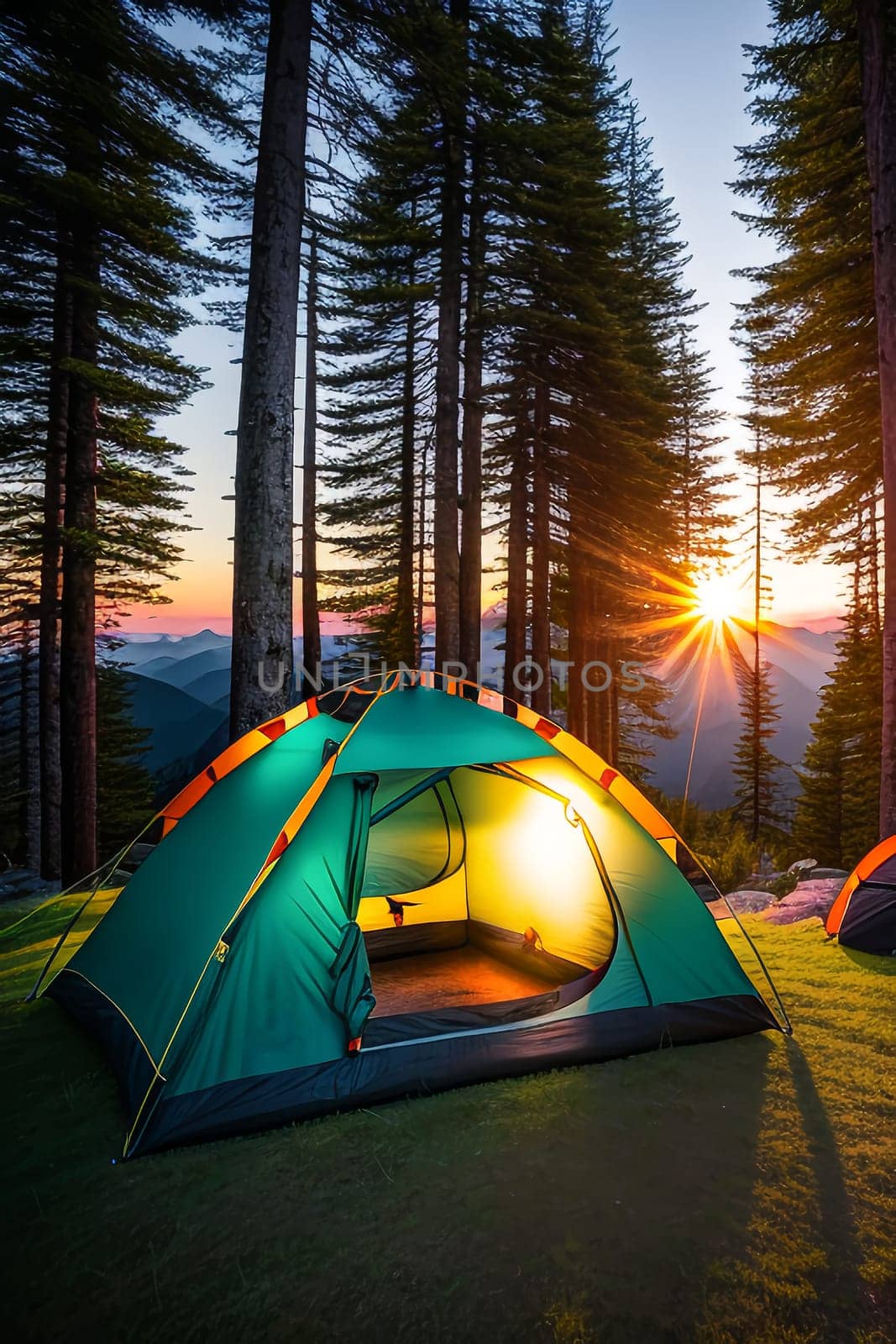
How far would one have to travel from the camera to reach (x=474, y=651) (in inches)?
496

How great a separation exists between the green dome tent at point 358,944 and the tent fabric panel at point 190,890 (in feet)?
0.05

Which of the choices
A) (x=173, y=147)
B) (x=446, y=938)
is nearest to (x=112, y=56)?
(x=173, y=147)

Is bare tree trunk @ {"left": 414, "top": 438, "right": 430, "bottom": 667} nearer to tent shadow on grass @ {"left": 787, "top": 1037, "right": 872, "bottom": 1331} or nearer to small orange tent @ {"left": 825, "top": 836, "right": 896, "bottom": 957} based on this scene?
small orange tent @ {"left": 825, "top": 836, "right": 896, "bottom": 957}

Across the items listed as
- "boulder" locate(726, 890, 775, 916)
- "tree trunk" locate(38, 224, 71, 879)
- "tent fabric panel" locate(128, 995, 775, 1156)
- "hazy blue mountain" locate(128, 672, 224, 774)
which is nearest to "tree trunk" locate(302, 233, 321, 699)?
"tree trunk" locate(38, 224, 71, 879)

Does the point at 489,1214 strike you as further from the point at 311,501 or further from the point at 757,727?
the point at 757,727

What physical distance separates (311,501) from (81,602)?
1109 centimetres

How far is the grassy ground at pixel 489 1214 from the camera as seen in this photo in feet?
7.54

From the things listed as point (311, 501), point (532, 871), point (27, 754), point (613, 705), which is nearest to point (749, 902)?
point (532, 871)

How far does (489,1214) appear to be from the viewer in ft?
9.05

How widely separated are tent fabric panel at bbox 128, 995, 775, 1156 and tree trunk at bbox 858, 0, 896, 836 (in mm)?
3910

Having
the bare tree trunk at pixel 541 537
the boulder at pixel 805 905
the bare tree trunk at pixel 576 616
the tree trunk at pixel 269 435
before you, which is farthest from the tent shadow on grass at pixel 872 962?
the bare tree trunk at pixel 576 616

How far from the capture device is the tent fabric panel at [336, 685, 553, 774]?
3982 mm

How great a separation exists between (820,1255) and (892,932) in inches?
147

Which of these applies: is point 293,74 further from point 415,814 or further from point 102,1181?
point 102,1181
